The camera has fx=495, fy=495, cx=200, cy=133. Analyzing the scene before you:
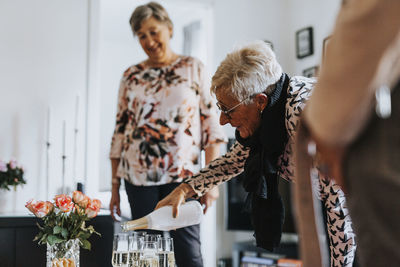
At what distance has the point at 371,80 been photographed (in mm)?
601

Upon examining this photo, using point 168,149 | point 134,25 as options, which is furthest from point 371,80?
point 134,25

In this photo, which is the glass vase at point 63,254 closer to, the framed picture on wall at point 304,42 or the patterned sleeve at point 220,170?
the patterned sleeve at point 220,170

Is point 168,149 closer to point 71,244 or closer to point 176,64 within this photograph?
point 176,64

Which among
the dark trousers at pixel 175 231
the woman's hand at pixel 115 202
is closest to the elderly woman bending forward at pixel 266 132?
the dark trousers at pixel 175 231

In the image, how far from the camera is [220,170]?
161cm

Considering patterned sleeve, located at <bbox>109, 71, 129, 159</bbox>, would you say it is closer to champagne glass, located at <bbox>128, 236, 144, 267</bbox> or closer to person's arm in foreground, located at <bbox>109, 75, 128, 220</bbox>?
person's arm in foreground, located at <bbox>109, 75, 128, 220</bbox>

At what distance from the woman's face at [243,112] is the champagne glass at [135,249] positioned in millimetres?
438

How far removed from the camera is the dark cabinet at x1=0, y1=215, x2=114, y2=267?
6.34 feet

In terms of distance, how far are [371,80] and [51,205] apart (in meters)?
1.19

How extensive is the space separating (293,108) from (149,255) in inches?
21.8

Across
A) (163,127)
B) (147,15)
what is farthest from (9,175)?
(147,15)

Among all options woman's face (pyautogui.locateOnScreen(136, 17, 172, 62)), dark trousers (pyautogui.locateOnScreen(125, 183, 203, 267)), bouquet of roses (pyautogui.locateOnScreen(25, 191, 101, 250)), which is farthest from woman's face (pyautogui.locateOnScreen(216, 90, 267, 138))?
woman's face (pyautogui.locateOnScreen(136, 17, 172, 62))

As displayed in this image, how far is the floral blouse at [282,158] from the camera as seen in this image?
133 centimetres

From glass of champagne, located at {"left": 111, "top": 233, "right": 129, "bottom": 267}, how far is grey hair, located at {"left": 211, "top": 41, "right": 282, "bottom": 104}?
1.71 ft
